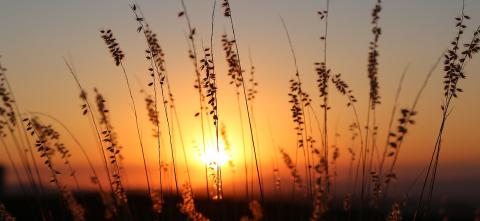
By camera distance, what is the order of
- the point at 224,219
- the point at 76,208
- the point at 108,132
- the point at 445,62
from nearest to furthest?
the point at 445,62 < the point at 108,132 < the point at 76,208 < the point at 224,219

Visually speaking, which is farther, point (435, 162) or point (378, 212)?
point (378, 212)

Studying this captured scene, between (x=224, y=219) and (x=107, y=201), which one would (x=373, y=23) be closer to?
(x=224, y=219)

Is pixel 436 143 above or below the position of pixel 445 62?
below

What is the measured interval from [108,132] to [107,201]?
0.82m

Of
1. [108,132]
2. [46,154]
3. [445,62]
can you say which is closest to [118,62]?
[108,132]

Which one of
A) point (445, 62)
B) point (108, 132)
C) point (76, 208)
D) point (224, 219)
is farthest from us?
point (224, 219)

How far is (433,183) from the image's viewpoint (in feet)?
13.9

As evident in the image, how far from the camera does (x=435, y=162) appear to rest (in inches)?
167

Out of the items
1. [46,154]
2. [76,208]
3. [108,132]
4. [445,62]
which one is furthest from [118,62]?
A: [445,62]

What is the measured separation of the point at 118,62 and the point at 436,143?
2.18 m

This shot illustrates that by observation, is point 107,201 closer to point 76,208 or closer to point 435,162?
point 76,208

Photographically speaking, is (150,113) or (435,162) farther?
(150,113)

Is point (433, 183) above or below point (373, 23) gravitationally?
below

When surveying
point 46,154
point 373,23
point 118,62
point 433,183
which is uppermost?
point 373,23
